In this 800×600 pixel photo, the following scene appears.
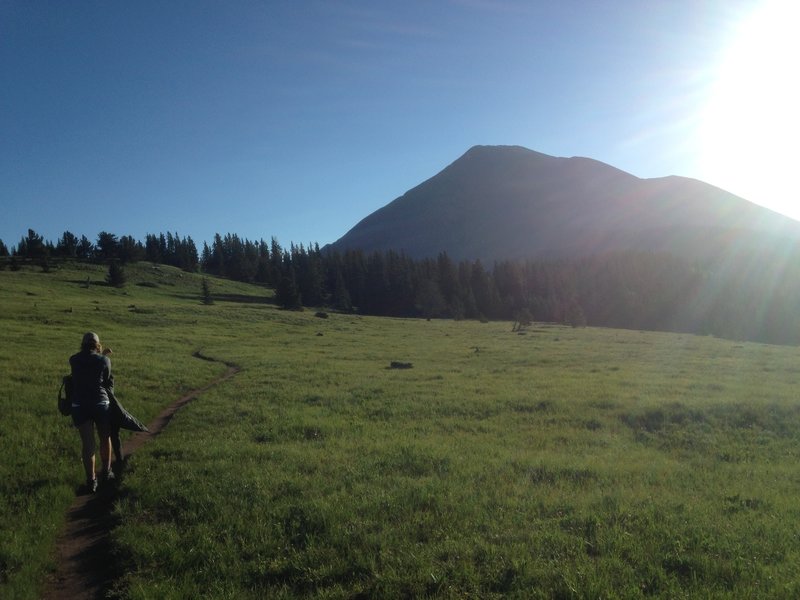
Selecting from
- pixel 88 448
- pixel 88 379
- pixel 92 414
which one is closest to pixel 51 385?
pixel 88 379

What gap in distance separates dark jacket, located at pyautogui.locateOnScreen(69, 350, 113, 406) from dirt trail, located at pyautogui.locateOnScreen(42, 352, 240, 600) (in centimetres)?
191

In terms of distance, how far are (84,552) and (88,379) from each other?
4.49 meters

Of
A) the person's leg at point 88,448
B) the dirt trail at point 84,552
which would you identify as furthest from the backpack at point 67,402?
the dirt trail at point 84,552

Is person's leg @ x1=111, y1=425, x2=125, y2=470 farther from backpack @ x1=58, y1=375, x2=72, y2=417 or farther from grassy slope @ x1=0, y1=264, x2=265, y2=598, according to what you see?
backpack @ x1=58, y1=375, x2=72, y2=417

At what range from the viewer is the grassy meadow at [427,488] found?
6652mm

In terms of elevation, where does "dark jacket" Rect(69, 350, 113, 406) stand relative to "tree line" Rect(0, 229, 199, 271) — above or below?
below

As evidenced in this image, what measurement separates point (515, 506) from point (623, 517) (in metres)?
1.73

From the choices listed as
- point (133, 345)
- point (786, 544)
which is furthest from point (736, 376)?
point (133, 345)

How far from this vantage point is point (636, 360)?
1517 inches

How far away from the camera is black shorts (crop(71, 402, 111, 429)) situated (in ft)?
36.4

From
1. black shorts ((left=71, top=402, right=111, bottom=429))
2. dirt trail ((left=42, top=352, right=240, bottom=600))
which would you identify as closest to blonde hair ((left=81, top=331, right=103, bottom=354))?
black shorts ((left=71, top=402, right=111, bottom=429))

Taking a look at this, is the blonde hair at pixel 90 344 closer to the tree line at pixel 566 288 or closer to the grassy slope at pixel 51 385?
the grassy slope at pixel 51 385

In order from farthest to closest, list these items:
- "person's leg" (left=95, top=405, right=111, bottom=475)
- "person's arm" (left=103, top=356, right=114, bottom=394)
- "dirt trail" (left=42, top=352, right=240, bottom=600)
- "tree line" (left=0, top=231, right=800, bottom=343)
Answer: "tree line" (left=0, top=231, right=800, bottom=343) < "person's arm" (left=103, top=356, right=114, bottom=394) < "person's leg" (left=95, top=405, right=111, bottom=475) < "dirt trail" (left=42, top=352, right=240, bottom=600)

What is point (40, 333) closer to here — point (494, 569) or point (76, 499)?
point (76, 499)
